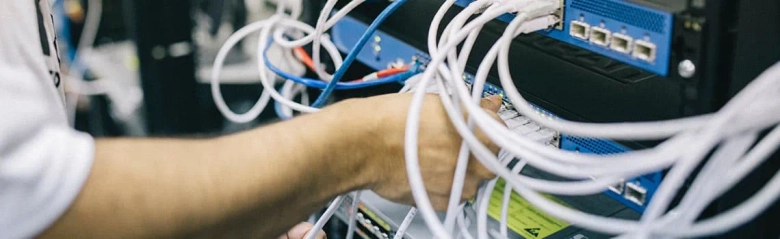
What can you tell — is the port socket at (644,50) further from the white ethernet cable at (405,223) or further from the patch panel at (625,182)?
the white ethernet cable at (405,223)

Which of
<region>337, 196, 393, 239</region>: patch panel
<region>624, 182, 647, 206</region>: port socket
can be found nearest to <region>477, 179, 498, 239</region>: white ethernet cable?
<region>624, 182, 647, 206</region>: port socket

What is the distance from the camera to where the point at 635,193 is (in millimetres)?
579

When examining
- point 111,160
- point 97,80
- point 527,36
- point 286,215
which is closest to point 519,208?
point 527,36

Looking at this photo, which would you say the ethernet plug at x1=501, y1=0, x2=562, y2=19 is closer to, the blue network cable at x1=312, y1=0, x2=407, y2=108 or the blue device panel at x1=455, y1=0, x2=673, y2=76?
the blue device panel at x1=455, y1=0, x2=673, y2=76

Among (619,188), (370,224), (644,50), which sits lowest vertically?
(370,224)

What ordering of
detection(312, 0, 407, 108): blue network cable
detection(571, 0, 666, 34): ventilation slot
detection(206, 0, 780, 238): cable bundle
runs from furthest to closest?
detection(312, 0, 407, 108): blue network cable < detection(571, 0, 666, 34): ventilation slot < detection(206, 0, 780, 238): cable bundle

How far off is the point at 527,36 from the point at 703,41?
0.18 m

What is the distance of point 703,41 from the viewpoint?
49cm

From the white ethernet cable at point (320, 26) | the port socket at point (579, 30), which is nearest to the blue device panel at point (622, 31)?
the port socket at point (579, 30)

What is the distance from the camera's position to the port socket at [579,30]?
0.57 metres

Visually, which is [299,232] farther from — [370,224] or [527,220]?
[527,220]

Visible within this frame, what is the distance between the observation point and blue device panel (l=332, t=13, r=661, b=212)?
0.57 meters

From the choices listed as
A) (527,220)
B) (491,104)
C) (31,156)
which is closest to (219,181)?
(31,156)

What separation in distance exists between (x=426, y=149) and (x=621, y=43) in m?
0.15
